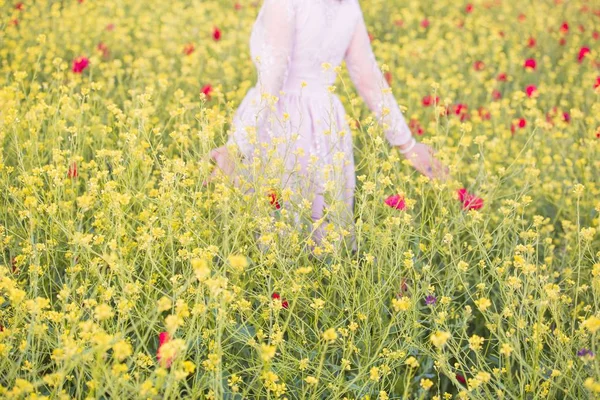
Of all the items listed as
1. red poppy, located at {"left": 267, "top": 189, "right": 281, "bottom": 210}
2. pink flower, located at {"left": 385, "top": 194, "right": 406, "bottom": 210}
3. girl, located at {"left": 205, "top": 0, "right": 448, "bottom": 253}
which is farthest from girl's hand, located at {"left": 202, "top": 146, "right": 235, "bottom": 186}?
pink flower, located at {"left": 385, "top": 194, "right": 406, "bottom": 210}

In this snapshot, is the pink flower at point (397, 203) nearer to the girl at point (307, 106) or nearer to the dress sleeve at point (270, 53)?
the girl at point (307, 106)

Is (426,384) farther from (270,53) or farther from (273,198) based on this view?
(270,53)

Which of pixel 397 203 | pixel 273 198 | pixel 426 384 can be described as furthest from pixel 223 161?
pixel 426 384

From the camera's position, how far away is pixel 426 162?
259 cm

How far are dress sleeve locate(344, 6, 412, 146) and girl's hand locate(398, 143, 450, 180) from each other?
69 mm

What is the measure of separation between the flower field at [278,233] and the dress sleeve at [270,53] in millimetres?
113

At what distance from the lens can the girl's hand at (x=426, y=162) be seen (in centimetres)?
243

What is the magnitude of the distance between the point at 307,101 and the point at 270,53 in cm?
26

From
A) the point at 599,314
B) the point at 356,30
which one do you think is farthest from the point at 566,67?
the point at 599,314

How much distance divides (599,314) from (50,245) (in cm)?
144

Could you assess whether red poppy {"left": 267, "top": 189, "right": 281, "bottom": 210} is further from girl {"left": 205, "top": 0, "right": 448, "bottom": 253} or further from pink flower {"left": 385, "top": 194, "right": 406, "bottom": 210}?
pink flower {"left": 385, "top": 194, "right": 406, "bottom": 210}

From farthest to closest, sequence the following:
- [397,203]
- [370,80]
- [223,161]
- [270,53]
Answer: [370,80], [223,161], [270,53], [397,203]

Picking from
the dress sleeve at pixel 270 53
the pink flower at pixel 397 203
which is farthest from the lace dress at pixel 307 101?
the pink flower at pixel 397 203

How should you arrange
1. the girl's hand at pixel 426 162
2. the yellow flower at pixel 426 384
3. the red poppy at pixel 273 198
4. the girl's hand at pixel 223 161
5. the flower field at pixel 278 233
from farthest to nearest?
the girl's hand at pixel 426 162, the girl's hand at pixel 223 161, the red poppy at pixel 273 198, the flower field at pixel 278 233, the yellow flower at pixel 426 384
